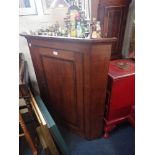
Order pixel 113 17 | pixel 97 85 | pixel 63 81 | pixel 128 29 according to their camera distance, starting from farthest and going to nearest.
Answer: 1. pixel 128 29
2. pixel 113 17
3. pixel 63 81
4. pixel 97 85

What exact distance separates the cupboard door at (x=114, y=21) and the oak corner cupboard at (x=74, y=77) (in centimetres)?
52

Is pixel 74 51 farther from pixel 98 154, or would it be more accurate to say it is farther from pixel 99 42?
pixel 98 154

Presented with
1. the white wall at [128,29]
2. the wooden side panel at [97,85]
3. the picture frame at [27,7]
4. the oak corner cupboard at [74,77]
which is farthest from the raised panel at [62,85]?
the white wall at [128,29]

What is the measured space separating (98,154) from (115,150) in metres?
0.17

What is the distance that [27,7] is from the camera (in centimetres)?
144

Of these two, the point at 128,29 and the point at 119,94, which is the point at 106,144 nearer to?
the point at 119,94

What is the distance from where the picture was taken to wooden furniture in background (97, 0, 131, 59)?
139 cm

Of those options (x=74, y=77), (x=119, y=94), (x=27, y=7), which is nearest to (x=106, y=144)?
(x=119, y=94)

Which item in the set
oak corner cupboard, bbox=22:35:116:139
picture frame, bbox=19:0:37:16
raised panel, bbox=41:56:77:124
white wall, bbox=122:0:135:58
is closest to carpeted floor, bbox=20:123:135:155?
oak corner cupboard, bbox=22:35:116:139

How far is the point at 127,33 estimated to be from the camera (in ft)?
5.36

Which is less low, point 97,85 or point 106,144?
point 97,85

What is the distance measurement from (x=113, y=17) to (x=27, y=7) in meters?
0.86
